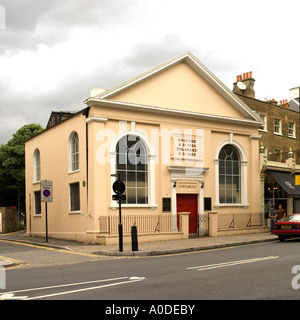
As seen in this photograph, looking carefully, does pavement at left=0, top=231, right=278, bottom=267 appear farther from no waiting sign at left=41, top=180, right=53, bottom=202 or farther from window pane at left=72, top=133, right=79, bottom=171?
window pane at left=72, top=133, right=79, bottom=171

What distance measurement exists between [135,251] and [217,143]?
10.3m

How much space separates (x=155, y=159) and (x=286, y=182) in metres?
10.4

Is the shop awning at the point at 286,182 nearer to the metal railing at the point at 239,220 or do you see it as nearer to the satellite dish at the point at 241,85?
the metal railing at the point at 239,220

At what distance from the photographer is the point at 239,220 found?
24.7m

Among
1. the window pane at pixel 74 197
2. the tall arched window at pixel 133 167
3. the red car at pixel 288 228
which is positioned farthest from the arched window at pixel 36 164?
the red car at pixel 288 228

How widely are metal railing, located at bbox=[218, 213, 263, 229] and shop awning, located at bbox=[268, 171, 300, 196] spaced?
2884mm

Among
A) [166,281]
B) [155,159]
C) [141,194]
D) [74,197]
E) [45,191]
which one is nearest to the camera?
[166,281]

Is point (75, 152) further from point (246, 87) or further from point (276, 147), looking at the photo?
point (276, 147)

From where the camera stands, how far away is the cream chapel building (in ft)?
66.5

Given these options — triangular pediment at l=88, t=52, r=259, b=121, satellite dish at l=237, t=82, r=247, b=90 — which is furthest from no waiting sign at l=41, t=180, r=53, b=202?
satellite dish at l=237, t=82, r=247, b=90

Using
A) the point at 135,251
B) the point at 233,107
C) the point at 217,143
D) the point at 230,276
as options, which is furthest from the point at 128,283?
the point at 233,107

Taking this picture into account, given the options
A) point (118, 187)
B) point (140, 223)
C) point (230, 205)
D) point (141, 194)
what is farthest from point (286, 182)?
point (118, 187)

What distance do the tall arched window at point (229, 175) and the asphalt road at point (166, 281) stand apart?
37.8 ft
